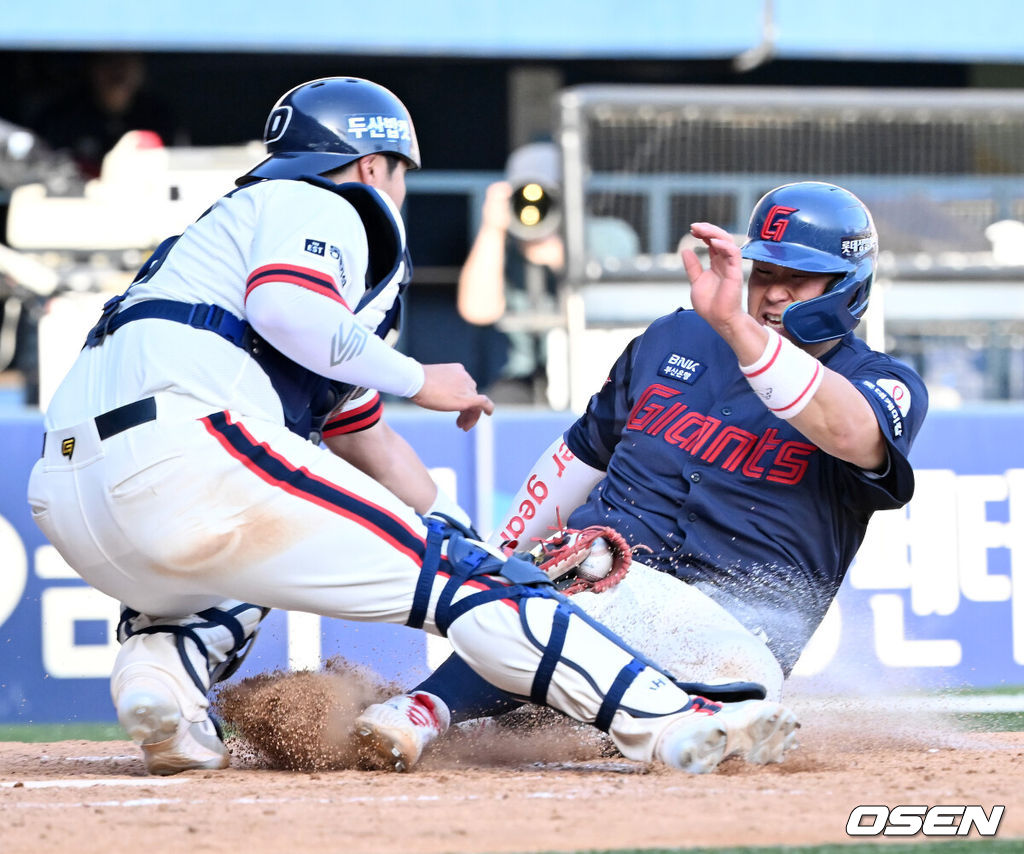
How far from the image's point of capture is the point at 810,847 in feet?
9.62

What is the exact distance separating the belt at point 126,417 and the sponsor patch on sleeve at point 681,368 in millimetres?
1672

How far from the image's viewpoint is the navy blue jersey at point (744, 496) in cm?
450

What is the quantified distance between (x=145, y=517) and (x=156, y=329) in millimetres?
472

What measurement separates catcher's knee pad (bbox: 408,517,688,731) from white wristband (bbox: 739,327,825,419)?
0.77 m

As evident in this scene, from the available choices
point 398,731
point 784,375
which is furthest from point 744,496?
point 398,731

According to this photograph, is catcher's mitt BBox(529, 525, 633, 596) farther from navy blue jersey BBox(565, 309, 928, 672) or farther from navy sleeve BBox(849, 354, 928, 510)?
navy sleeve BBox(849, 354, 928, 510)

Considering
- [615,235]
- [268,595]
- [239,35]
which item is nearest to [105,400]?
[268,595]

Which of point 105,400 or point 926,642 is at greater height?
point 105,400

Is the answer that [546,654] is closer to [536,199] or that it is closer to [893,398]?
[893,398]


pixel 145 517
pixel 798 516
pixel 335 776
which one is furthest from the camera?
pixel 798 516

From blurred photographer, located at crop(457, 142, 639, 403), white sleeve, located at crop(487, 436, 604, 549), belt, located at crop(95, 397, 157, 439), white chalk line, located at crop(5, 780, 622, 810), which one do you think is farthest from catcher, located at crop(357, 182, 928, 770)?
blurred photographer, located at crop(457, 142, 639, 403)

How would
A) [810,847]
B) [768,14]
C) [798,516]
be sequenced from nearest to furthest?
[810,847] < [798,516] < [768,14]

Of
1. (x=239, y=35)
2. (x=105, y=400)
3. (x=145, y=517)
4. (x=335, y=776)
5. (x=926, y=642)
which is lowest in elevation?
(x=926, y=642)

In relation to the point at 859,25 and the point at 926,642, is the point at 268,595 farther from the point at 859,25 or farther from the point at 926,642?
the point at 859,25
